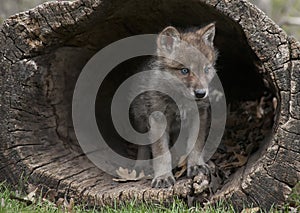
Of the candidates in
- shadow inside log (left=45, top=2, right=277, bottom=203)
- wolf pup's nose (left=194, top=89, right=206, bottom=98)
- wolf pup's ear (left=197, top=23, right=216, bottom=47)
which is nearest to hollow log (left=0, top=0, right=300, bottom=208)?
shadow inside log (left=45, top=2, right=277, bottom=203)

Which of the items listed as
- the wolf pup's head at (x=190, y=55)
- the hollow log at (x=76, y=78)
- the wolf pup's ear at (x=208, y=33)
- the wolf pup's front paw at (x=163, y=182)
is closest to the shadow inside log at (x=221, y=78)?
the hollow log at (x=76, y=78)

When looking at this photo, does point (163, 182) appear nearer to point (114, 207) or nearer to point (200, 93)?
point (114, 207)

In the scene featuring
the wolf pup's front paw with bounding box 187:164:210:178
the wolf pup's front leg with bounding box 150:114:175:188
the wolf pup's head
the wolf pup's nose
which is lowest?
the wolf pup's front paw with bounding box 187:164:210:178

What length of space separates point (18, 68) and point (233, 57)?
2.76 meters

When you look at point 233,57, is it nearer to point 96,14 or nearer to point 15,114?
point 96,14

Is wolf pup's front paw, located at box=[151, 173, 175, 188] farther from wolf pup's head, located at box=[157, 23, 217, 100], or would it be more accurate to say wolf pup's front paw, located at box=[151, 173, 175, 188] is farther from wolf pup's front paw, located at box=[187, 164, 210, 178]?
wolf pup's head, located at box=[157, 23, 217, 100]

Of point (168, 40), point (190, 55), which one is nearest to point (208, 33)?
point (190, 55)

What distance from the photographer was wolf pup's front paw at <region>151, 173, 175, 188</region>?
16.0ft

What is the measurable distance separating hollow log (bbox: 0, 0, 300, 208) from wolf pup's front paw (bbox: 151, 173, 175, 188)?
11cm

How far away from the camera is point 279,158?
430 centimetres

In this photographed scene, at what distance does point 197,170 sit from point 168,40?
1.40 metres

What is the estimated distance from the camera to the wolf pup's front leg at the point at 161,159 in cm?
494

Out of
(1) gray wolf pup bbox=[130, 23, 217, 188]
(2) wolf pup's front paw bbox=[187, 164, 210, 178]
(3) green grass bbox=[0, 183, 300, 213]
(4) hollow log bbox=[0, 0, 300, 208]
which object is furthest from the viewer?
(1) gray wolf pup bbox=[130, 23, 217, 188]

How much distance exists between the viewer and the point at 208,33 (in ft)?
17.7
